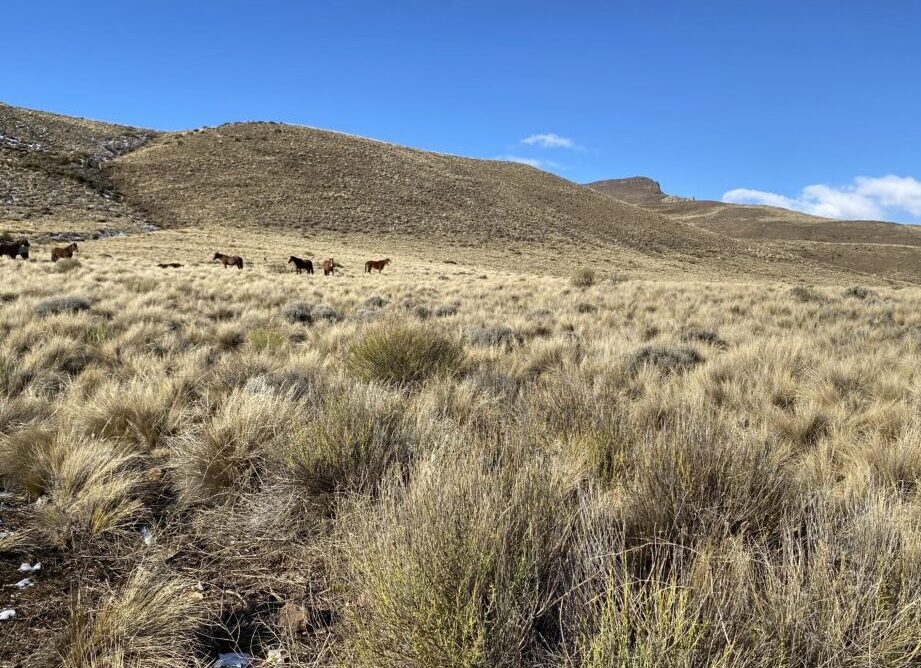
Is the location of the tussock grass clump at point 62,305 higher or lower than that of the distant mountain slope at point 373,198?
lower

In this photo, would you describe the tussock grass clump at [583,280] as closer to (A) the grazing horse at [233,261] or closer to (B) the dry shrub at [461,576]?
(A) the grazing horse at [233,261]

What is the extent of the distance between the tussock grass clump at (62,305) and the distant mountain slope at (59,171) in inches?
1190

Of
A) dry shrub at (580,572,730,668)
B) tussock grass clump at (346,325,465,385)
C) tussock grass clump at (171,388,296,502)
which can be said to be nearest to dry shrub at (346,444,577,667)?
dry shrub at (580,572,730,668)

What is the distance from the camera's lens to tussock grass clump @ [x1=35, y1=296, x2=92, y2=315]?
8398 millimetres

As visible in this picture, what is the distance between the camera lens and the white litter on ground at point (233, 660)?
6.16 ft

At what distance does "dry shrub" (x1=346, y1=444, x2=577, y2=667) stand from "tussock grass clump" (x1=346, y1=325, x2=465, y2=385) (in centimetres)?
312

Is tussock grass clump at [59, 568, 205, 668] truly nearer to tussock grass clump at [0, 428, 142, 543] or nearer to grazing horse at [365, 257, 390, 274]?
tussock grass clump at [0, 428, 142, 543]

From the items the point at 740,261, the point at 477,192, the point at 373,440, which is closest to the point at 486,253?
the point at 477,192

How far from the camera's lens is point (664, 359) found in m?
6.45

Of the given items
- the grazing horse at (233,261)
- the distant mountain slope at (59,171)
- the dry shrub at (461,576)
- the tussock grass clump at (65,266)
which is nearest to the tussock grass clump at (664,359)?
the dry shrub at (461,576)

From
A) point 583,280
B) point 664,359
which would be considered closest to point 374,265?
point 583,280

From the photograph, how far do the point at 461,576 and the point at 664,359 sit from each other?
5.49 m

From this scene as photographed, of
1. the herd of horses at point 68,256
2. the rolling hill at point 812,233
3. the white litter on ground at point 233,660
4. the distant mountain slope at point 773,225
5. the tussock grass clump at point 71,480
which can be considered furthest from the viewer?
the distant mountain slope at point 773,225

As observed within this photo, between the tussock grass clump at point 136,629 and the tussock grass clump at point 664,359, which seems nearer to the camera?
the tussock grass clump at point 136,629
